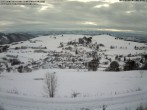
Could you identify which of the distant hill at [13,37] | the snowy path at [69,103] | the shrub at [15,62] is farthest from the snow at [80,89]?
the distant hill at [13,37]

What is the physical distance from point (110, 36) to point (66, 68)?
1067 mm

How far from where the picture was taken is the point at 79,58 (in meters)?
6.75

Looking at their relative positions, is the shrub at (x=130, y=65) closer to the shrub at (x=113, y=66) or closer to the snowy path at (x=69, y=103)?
the shrub at (x=113, y=66)

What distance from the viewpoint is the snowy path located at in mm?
6797

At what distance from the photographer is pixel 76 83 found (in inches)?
268

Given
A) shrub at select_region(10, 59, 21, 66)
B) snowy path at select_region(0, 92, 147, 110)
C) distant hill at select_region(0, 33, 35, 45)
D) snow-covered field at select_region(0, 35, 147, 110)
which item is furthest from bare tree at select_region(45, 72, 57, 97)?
distant hill at select_region(0, 33, 35, 45)

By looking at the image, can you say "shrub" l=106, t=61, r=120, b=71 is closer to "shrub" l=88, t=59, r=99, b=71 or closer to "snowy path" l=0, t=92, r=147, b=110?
"shrub" l=88, t=59, r=99, b=71

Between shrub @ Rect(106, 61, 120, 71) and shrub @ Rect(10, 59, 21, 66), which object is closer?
shrub @ Rect(106, 61, 120, 71)

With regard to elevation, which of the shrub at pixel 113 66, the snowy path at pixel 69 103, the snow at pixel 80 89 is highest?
the shrub at pixel 113 66

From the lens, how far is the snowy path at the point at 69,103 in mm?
6797

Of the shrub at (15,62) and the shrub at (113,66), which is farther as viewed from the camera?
the shrub at (15,62)

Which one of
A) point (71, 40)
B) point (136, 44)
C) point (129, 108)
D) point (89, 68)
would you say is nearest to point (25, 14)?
point (71, 40)

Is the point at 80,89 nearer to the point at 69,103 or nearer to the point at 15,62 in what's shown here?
the point at 69,103

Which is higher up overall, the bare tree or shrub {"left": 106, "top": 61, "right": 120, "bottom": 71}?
shrub {"left": 106, "top": 61, "right": 120, "bottom": 71}
